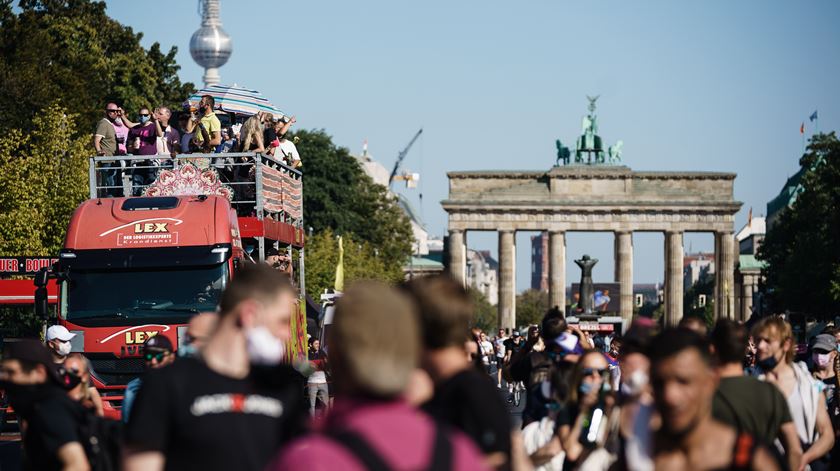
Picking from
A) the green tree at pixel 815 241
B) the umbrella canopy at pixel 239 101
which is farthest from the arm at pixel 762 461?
the green tree at pixel 815 241

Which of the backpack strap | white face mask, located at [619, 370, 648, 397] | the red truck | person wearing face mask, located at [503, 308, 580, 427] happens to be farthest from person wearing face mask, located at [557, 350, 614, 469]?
the red truck

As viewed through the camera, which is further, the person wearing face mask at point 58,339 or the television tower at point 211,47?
the television tower at point 211,47

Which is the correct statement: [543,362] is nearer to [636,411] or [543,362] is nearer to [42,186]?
[636,411]

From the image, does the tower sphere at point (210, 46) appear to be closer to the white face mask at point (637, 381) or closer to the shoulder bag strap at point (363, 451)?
the white face mask at point (637, 381)

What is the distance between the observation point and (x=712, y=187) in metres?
113

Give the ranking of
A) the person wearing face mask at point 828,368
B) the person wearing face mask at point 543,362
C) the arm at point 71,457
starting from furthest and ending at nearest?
the person wearing face mask at point 828,368, the person wearing face mask at point 543,362, the arm at point 71,457

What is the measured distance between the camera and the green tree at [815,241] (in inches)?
2630

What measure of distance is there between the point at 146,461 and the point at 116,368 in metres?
14.2

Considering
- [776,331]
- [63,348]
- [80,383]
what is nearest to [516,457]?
[776,331]

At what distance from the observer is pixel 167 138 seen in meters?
24.2

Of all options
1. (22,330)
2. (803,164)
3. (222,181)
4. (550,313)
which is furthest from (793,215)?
(550,313)

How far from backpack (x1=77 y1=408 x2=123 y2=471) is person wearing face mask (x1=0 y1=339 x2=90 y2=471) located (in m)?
0.09

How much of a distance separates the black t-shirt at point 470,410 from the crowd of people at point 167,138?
15.7 m

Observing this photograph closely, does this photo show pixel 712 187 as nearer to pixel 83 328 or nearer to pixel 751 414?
pixel 83 328
